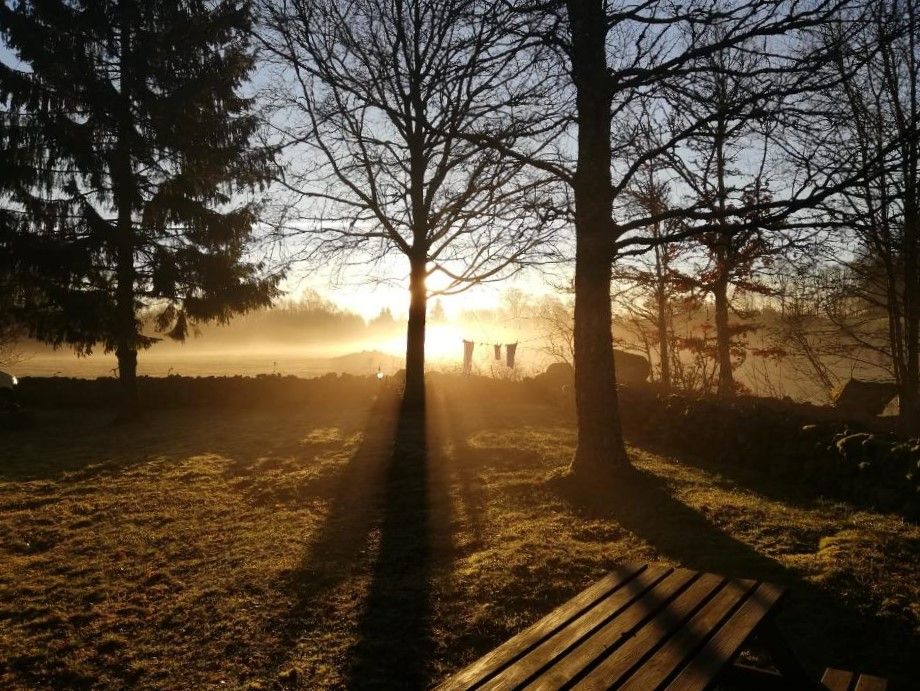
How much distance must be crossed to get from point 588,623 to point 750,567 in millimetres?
2798

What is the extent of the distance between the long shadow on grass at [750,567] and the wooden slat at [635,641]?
135cm

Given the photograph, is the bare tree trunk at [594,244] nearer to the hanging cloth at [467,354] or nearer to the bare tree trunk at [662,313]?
the bare tree trunk at [662,313]

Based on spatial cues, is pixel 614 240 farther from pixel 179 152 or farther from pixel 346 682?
pixel 179 152

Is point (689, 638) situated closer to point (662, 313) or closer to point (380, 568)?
point (380, 568)

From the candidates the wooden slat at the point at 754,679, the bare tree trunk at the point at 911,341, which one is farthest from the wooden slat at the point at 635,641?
the bare tree trunk at the point at 911,341

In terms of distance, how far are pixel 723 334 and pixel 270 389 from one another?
11951mm

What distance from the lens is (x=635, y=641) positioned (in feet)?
8.04

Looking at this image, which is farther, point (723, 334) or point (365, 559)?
point (723, 334)

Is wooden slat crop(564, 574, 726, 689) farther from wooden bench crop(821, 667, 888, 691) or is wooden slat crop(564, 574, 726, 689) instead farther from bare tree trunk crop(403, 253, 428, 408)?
bare tree trunk crop(403, 253, 428, 408)

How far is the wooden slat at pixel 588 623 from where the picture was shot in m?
→ 2.23

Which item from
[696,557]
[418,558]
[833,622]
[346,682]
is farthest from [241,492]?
[833,622]

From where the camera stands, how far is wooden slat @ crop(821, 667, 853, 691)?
9.41 feet

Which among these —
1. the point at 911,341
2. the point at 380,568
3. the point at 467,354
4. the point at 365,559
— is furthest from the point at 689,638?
the point at 467,354

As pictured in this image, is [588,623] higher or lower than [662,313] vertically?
lower
